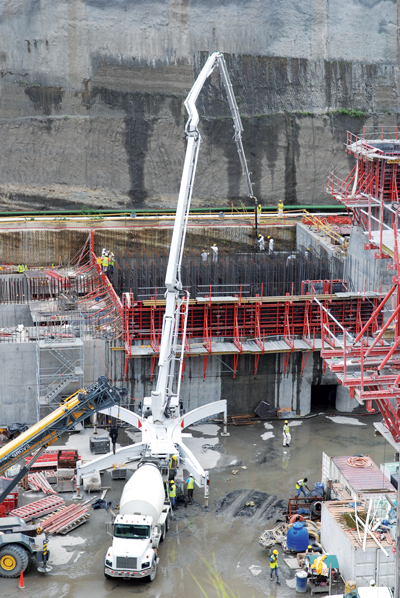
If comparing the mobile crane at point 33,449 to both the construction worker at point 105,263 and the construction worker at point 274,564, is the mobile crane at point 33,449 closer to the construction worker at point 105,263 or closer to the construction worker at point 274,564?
the construction worker at point 274,564

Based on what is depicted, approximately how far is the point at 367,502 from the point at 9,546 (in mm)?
10754

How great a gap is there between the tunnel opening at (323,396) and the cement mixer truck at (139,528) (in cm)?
1349

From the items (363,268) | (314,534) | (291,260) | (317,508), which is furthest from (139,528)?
(291,260)

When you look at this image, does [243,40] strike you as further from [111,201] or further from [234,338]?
[234,338]

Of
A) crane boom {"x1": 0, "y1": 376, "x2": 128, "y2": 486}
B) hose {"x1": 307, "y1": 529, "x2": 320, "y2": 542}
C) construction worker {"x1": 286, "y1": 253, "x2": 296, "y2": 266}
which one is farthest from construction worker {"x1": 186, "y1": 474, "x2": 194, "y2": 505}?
construction worker {"x1": 286, "y1": 253, "x2": 296, "y2": 266}

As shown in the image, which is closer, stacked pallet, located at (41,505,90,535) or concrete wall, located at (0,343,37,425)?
stacked pallet, located at (41,505,90,535)

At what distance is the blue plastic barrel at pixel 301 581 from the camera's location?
24.5m

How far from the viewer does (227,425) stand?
3741 centimetres

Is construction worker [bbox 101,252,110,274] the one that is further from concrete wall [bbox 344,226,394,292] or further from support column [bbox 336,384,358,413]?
support column [bbox 336,384,358,413]

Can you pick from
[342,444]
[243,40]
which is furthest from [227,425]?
[243,40]

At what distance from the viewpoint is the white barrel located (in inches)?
1026

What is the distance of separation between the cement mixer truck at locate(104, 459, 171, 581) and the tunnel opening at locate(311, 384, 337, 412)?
13489 mm

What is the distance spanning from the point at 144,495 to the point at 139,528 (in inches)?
53.7

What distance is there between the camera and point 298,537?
26.5m
